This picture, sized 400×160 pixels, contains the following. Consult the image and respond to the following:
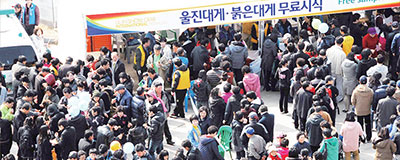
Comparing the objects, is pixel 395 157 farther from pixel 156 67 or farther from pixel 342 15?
pixel 342 15

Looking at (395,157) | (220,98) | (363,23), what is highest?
(363,23)

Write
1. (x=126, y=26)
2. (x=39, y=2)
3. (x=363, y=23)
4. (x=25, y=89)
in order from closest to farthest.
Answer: (x=25, y=89)
(x=126, y=26)
(x=363, y=23)
(x=39, y=2)

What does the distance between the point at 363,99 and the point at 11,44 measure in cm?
827

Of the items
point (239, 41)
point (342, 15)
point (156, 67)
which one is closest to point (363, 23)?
point (342, 15)

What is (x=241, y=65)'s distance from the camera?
57.4 ft

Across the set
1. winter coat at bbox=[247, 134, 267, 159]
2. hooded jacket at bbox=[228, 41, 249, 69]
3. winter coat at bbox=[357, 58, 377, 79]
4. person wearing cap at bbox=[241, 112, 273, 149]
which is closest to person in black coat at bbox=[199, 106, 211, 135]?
person wearing cap at bbox=[241, 112, 273, 149]

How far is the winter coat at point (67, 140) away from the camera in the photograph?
1303 cm

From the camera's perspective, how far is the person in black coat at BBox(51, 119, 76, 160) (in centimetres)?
1304

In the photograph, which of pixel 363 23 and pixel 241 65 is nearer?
pixel 241 65

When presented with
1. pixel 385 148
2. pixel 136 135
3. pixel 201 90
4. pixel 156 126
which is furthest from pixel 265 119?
pixel 201 90

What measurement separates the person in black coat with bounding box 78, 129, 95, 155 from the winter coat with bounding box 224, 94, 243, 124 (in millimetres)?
2775

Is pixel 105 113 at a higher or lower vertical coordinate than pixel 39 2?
lower

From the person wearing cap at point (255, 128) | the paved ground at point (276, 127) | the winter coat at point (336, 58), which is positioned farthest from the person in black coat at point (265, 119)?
the winter coat at point (336, 58)

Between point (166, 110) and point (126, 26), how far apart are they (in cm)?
299
